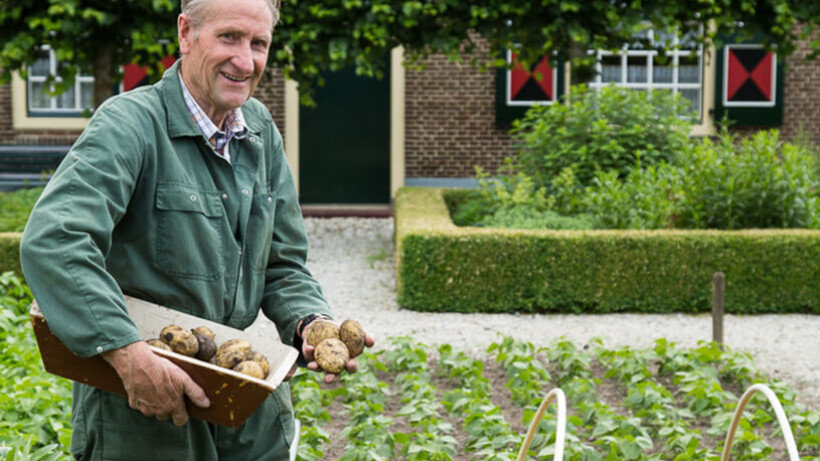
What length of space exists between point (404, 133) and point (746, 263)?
662 centimetres

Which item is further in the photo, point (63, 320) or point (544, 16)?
point (544, 16)

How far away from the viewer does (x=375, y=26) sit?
30.9 feet

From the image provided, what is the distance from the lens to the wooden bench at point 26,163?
12633 millimetres

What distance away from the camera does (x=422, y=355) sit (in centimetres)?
559

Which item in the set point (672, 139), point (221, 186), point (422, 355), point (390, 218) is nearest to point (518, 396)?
point (422, 355)

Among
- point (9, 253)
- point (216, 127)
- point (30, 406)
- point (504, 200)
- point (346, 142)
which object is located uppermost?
point (346, 142)

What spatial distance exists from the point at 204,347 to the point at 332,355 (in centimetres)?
28

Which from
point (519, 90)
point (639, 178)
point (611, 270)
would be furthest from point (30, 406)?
point (519, 90)

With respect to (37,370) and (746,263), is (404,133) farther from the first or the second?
(37,370)

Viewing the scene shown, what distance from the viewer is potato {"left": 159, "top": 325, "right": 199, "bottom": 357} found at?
207 centimetres

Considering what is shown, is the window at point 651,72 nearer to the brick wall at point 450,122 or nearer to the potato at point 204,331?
the brick wall at point 450,122

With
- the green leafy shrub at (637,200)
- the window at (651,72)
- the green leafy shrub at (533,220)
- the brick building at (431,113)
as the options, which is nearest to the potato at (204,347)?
the green leafy shrub at (533,220)

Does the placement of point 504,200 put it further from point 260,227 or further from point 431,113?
point 260,227

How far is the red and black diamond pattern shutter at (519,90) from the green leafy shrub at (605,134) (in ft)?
11.2
